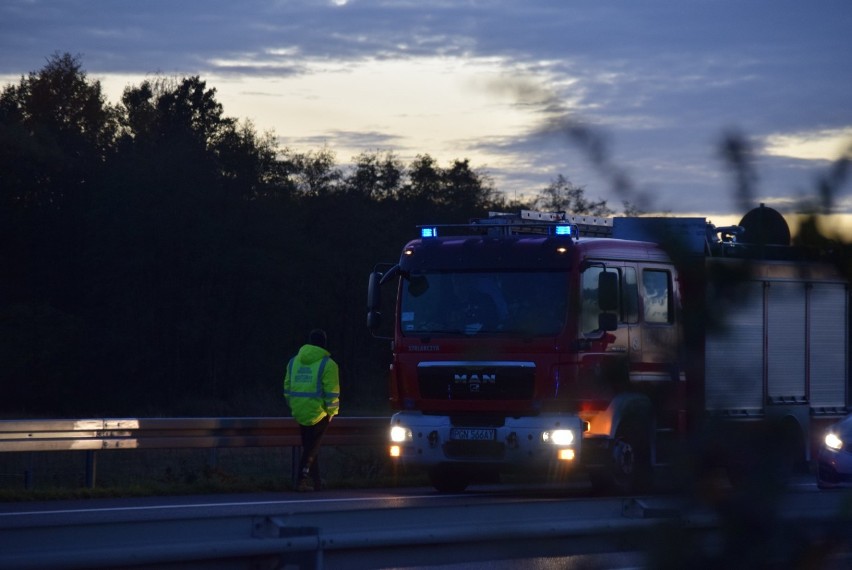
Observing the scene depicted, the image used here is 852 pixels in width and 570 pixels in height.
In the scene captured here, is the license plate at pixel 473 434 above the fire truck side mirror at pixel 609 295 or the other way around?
the other way around

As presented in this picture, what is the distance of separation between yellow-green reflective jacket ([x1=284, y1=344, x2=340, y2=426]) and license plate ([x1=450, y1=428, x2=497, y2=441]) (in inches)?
76.7

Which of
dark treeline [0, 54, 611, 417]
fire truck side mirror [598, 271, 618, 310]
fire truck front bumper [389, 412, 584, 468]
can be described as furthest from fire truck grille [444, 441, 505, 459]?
dark treeline [0, 54, 611, 417]

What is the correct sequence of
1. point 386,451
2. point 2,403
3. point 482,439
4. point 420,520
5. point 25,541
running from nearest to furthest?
point 25,541 < point 420,520 < point 482,439 < point 386,451 < point 2,403

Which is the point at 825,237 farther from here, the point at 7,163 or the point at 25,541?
the point at 7,163

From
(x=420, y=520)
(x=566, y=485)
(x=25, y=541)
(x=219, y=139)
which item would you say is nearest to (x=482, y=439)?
(x=566, y=485)

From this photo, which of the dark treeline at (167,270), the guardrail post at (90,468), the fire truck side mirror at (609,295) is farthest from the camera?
the dark treeline at (167,270)

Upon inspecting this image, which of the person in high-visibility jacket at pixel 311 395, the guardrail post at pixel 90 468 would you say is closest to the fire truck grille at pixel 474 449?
the person in high-visibility jacket at pixel 311 395

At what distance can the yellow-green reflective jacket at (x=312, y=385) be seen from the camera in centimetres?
1573

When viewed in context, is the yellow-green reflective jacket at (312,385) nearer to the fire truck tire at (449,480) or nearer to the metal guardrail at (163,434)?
the metal guardrail at (163,434)

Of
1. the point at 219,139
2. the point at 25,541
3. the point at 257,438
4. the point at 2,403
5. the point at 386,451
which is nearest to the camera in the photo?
the point at 25,541

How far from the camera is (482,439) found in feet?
46.8

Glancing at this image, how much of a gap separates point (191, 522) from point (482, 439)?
427 inches

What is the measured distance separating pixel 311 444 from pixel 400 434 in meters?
1.43

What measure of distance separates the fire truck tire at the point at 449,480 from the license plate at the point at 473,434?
130 cm
